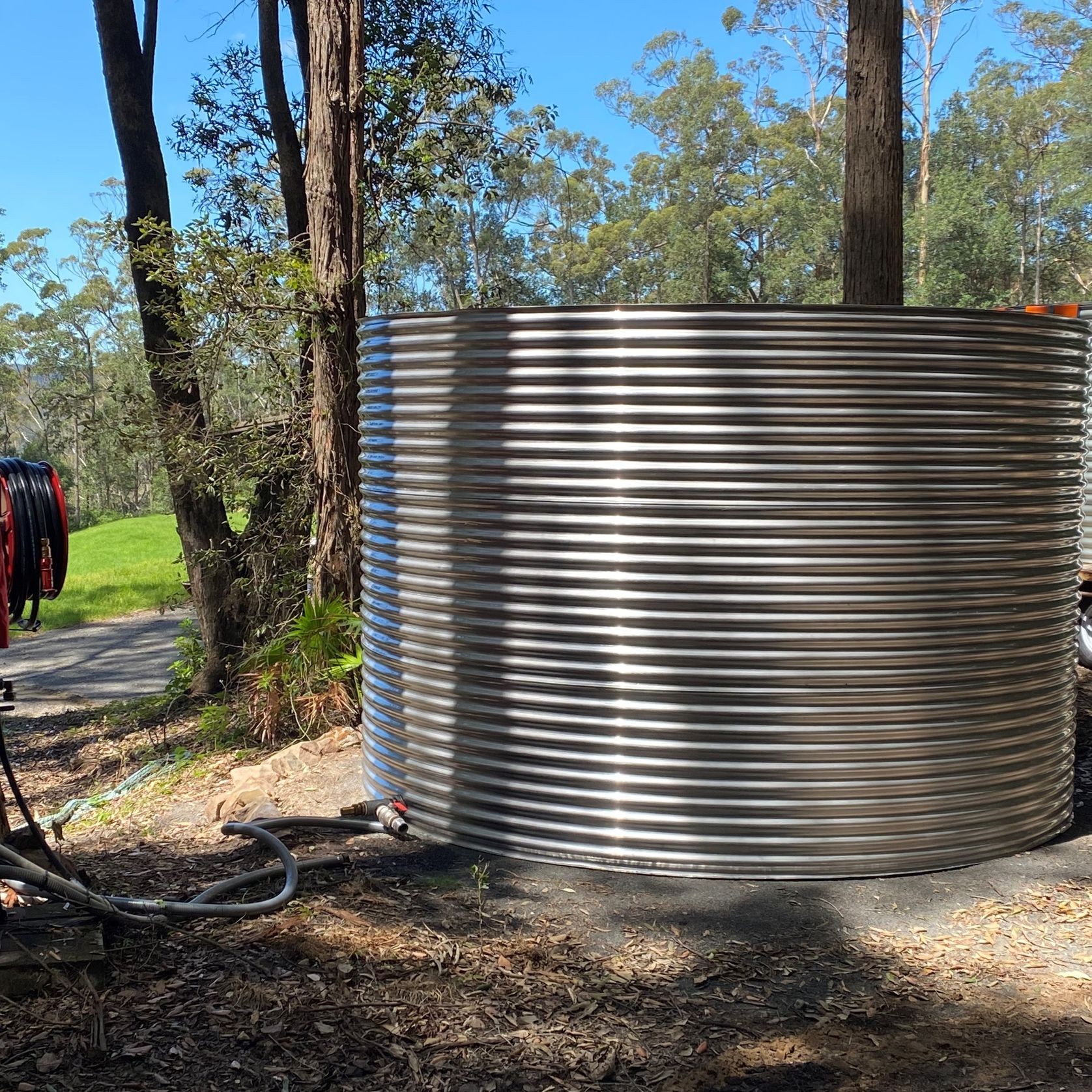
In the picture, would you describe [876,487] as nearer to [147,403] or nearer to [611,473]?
[611,473]

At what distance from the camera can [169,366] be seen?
29.9 ft

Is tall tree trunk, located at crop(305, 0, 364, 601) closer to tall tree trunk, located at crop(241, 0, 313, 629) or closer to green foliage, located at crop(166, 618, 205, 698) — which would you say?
tall tree trunk, located at crop(241, 0, 313, 629)

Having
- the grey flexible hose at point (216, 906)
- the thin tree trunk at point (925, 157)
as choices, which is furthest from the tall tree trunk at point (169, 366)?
the thin tree trunk at point (925, 157)

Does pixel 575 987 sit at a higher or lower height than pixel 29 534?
lower

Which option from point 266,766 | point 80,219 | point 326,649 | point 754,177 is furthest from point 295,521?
point 80,219

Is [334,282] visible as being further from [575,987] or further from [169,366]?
[575,987]

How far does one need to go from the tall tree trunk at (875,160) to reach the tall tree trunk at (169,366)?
4.90 metres

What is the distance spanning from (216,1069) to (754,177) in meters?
49.0

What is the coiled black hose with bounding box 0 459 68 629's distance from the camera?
4293 mm

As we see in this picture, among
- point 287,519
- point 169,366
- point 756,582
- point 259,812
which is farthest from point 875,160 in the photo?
point 169,366

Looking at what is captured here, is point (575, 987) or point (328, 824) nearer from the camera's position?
point (575, 987)

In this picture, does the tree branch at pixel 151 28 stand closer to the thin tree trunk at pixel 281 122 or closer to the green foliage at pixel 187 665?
the thin tree trunk at pixel 281 122

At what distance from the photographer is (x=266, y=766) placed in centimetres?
636

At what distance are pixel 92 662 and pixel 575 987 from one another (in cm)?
1320
